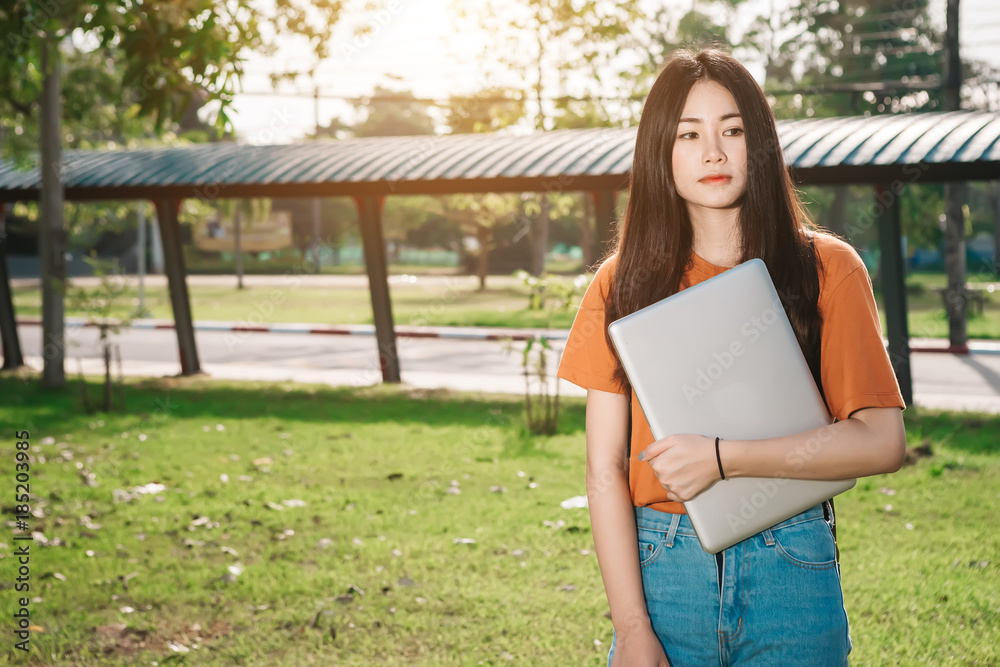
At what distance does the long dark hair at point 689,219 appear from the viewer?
1.59 meters

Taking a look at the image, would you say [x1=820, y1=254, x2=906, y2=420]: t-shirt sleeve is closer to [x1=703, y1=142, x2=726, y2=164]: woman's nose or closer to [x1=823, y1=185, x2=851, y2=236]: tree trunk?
[x1=703, y1=142, x2=726, y2=164]: woman's nose

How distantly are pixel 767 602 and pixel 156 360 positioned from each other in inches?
622

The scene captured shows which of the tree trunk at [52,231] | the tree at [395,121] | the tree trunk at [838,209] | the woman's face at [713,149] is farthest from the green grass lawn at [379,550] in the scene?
the tree at [395,121]

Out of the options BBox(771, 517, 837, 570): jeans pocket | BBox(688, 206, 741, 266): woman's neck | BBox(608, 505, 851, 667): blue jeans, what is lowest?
BBox(608, 505, 851, 667): blue jeans

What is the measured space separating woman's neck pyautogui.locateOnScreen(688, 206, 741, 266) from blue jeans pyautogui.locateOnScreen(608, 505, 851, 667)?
19.7 inches

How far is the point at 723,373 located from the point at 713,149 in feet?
1.41

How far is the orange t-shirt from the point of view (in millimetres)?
1529

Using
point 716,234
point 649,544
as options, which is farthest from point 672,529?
point 716,234

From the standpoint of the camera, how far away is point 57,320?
36.5ft

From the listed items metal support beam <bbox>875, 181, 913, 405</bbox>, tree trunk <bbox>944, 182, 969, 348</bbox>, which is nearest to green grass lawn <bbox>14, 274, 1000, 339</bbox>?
tree trunk <bbox>944, 182, 969, 348</bbox>

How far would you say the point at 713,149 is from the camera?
5.32 ft

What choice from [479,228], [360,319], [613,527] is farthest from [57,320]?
[479,228]

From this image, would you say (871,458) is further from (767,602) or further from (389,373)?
(389,373)

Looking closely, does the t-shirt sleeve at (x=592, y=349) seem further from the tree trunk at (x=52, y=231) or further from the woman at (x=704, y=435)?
the tree trunk at (x=52, y=231)
